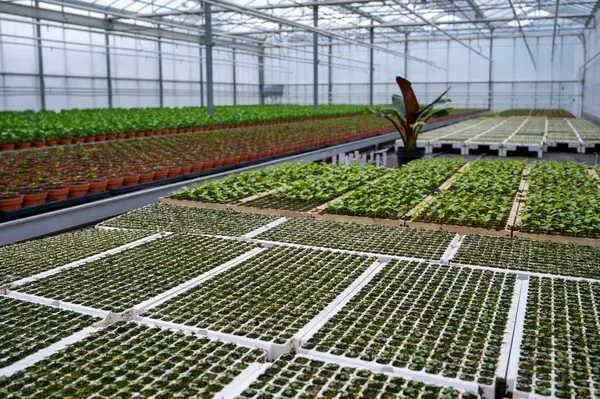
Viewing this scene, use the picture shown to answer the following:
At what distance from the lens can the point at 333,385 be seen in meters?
2.08

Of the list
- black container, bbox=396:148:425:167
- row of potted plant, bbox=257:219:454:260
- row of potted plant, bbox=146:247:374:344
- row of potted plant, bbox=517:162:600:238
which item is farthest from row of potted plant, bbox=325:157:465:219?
black container, bbox=396:148:425:167

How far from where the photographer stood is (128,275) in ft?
11.0

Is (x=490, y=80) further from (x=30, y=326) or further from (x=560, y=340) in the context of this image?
(x=30, y=326)

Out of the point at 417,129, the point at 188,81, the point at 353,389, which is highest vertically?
the point at 188,81

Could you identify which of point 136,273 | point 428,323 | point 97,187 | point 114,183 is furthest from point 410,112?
point 428,323

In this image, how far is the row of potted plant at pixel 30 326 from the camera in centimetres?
239

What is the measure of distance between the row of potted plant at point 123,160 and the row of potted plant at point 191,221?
4.63 feet

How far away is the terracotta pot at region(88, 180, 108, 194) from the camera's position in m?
6.62

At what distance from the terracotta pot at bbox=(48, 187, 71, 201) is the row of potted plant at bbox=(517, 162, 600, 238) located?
4.63m

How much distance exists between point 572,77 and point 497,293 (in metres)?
35.8

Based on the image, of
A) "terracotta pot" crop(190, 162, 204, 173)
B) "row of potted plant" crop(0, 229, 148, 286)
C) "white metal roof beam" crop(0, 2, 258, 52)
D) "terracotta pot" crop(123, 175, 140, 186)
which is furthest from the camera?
"white metal roof beam" crop(0, 2, 258, 52)

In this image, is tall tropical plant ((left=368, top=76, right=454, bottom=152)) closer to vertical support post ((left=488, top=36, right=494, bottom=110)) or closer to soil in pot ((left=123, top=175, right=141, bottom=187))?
soil in pot ((left=123, top=175, right=141, bottom=187))

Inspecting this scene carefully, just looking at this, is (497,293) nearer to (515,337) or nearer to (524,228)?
(515,337)

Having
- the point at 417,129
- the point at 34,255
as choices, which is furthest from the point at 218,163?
the point at 34,255
